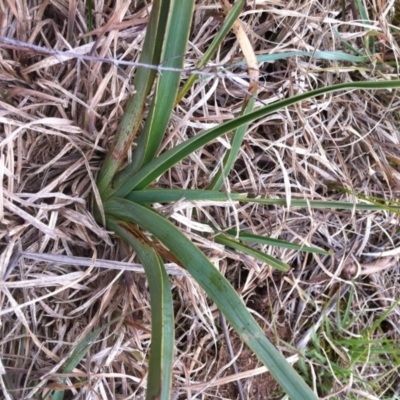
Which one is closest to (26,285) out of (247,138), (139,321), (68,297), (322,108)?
(68,297)

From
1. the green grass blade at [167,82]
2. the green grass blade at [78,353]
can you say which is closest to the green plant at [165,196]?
the green grass blade at [167,82]

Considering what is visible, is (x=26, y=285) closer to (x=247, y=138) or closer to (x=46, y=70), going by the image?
(x=46, y=70)

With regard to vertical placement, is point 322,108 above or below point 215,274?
above

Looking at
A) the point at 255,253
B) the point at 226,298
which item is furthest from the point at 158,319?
the point at 255,253

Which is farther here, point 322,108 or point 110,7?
point 322,108

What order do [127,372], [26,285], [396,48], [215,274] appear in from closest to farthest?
[215,274], [26,285], [127,372], [396,48]
